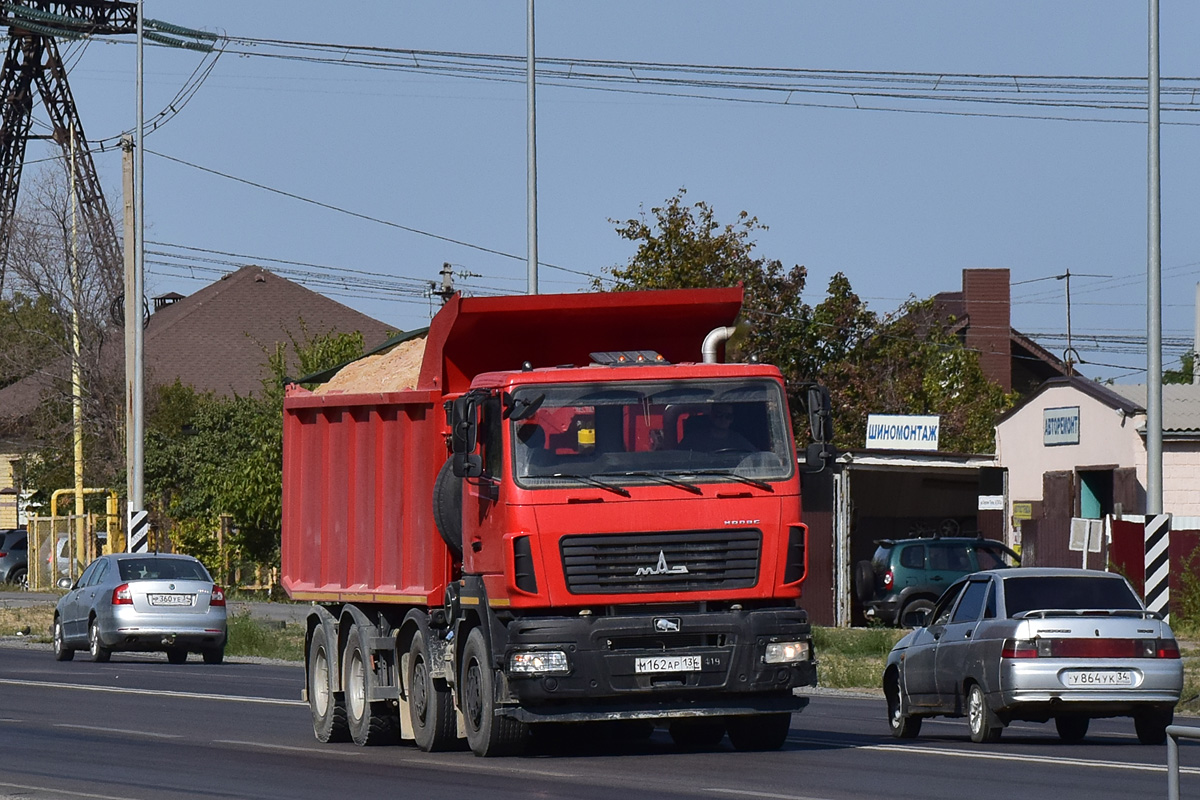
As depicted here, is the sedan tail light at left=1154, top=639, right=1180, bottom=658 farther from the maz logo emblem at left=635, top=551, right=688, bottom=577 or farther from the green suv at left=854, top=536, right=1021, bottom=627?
the green suv at left=854, top=536, right=1021, bottom=627

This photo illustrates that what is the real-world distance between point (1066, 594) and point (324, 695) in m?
6.22

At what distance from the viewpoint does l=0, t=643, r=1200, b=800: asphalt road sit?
42.7ft

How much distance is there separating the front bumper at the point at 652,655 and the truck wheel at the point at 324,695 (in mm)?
3335

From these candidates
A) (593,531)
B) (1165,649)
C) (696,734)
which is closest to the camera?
(593,531)

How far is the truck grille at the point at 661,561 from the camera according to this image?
14.6 meters

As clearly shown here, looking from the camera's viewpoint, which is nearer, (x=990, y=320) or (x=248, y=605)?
(x=248, y=605)

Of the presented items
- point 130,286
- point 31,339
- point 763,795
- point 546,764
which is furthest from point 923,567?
point 31,339

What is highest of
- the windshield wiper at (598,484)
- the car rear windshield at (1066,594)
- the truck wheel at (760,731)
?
the windshield wiper at (598,484)

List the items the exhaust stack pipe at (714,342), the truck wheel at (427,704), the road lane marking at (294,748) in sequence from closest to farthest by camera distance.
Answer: the truck wheel at (427,704) → the exhaust stack pipe at (714,342) → the road lane marking at (294,748)

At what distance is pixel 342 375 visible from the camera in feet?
60.1

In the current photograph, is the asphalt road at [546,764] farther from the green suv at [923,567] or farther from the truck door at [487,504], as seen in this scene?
the green suv at [923,567]

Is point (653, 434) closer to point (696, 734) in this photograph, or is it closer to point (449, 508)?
point (449, 508)

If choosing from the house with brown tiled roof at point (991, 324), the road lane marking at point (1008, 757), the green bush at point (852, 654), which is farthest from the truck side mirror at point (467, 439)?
the house with brown tiled roof at point (991, 324)

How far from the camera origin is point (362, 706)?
1717cm
